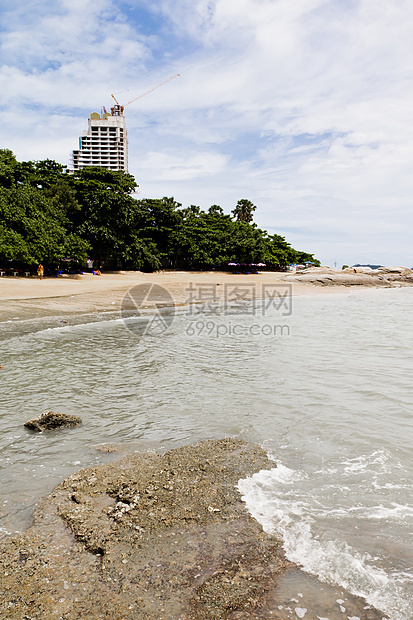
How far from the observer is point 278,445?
16.8 ft

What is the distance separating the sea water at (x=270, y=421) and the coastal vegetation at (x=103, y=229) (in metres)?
17.5

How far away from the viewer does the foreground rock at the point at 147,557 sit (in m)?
2.50

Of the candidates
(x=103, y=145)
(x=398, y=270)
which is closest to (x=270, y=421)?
(x=398, y=270)

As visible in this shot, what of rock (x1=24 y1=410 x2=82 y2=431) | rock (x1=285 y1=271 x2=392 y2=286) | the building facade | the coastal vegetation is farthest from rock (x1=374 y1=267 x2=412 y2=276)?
the building facade

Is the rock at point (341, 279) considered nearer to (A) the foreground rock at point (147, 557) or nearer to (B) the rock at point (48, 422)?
(B) the rock at point (48, 422)

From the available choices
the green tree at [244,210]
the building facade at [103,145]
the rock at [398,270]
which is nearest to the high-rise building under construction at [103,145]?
the building facade at [103,145]

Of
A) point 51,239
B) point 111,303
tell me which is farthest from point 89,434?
point 51,239

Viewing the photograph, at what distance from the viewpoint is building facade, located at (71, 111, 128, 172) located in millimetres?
139375

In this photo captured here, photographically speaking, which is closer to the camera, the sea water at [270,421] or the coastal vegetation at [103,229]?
the sea water at [270,421]

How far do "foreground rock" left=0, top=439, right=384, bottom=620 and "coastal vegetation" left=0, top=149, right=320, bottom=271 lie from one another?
25.8m

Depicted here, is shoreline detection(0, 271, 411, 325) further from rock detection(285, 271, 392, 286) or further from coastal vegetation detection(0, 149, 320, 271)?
rock detection(285, 271, 392, 286)

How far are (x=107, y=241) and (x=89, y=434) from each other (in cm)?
3379

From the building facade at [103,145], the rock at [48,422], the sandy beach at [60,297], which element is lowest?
the rock at [48,422]

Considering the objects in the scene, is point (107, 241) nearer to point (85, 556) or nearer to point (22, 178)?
point (22, 178)
